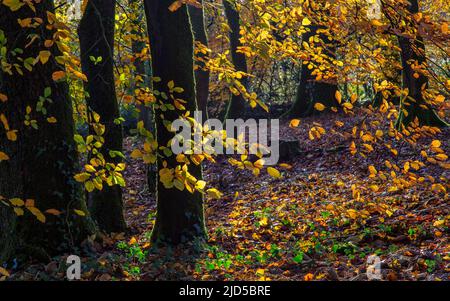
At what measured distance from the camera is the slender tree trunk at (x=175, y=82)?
21.9 feet

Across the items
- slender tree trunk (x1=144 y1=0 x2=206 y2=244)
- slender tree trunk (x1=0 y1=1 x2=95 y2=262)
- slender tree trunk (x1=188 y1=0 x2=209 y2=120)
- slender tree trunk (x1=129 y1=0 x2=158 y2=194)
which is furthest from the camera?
slender tree trunk (x1=188 y1=0 x2=209 y2=120)

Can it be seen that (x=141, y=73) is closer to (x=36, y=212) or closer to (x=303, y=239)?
(x=303, y=239)

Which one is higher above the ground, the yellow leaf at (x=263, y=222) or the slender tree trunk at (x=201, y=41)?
the slender tree trunk at (x=201, y=41)

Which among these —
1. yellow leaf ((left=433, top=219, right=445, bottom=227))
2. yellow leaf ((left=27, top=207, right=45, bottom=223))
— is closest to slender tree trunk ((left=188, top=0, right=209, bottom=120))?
yellow leaf ((left=433, top=219, right=445, bottom=227))

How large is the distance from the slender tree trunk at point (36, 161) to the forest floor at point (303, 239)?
0.38 metres

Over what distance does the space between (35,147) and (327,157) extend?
9204 millimetres

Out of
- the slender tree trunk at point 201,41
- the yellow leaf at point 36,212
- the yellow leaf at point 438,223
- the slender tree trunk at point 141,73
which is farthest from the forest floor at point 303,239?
the slender tree trunk at point 201,41

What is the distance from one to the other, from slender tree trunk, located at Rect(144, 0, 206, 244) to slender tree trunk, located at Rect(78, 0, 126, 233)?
1.43m

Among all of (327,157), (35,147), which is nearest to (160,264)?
(35,147)

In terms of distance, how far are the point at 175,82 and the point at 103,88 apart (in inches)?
72.3

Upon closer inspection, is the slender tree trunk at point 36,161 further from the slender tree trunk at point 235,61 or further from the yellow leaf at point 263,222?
the slender tree trunk at point 235,61

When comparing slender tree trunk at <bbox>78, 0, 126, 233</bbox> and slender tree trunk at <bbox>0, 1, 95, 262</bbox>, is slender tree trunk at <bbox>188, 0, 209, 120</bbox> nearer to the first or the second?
slender tree trunk at <bbox>78, 0, 126, 233</bbox>

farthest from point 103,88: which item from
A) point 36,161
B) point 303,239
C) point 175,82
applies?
point 303,239

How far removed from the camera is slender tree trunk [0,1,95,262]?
5820 millimetres
